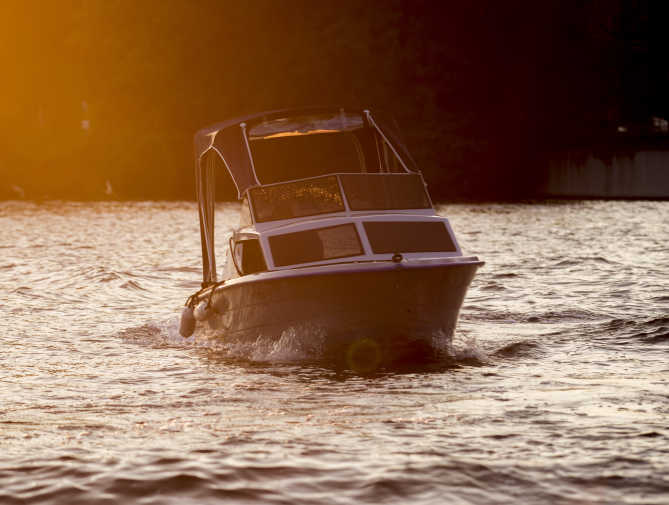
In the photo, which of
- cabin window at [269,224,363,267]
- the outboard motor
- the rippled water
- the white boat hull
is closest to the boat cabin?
cabin window at [269,224,363,267]

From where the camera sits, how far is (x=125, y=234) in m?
53.4

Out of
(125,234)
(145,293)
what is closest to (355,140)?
(145,293)

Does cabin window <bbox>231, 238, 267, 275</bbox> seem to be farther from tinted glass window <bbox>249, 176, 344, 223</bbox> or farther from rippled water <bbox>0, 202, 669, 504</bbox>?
rippled water <bbox>0, 202, 669, 504</bbox>

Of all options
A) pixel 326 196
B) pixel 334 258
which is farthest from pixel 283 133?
pixel 334 258

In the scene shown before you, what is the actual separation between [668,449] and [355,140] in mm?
11578

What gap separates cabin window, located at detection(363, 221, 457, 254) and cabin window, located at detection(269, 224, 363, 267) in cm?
30

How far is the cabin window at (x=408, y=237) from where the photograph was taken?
1761 cm

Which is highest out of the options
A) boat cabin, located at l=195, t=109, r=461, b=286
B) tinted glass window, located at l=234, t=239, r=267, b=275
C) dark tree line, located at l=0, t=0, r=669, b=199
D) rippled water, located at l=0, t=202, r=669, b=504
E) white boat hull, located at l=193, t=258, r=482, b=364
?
dark tree line, located at l=0, t=0, r=669, b=199

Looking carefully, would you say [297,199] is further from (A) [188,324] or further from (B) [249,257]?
(A) [188,324]

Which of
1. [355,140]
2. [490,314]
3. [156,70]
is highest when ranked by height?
[156,70]

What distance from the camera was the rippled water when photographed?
404 inches

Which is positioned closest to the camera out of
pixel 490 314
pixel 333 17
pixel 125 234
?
pixel 490 314

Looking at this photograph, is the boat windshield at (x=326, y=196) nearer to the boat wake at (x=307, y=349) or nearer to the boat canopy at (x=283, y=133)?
the boat canopy at (x=283, y=133)

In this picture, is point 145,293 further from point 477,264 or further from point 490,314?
point 477,264
